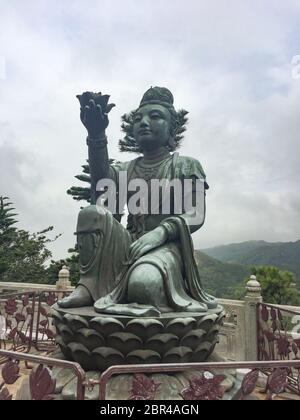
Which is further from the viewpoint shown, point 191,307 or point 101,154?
point 101,154

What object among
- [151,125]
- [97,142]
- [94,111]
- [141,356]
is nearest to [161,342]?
[141,356]

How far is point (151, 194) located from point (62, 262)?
33.8 feet

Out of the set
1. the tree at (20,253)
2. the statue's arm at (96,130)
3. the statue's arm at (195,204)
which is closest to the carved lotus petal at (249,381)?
the statue's arm at (195,204)

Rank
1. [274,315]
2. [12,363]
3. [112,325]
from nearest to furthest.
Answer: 1. [12,363]
2. [112,325]
3. [274,315]

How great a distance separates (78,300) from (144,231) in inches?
42.6

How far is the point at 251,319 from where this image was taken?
5.39m

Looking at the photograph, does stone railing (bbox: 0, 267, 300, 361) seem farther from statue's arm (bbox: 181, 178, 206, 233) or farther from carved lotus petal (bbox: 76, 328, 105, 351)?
carved lotus petal (bbox: 76, 328, 105, 351)

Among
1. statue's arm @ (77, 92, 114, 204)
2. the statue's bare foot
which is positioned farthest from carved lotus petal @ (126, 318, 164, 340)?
statue's arm @ (77, 92, 114, 204)

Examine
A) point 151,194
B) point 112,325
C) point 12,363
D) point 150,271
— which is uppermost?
point 151,194

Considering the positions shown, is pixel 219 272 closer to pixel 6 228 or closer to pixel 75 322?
Answer: pixel 6 228

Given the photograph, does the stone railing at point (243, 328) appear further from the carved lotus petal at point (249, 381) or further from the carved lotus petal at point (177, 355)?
the carved lotus petal at point (249, 381)

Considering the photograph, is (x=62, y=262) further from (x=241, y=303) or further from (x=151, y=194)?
(x=151, y=194)
